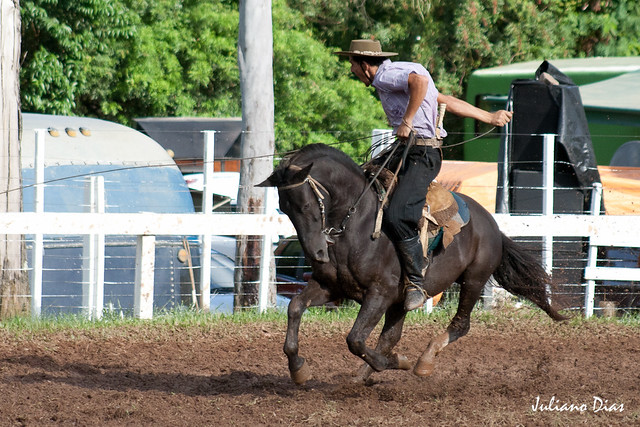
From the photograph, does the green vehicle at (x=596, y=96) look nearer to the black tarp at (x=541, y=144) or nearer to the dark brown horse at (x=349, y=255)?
the black tarp at (x=541, y=144)

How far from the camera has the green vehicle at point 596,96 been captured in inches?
591

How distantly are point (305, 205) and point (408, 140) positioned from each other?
1.08 m

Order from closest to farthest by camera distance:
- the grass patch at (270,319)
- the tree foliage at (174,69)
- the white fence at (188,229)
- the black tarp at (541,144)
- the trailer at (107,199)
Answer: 1. the grass patch at (270,319)
2. the white fence at (188,229)
3. the trailer at (107,199)
4. the black tarp at (541,144)
5. the tree foliage at (174,69)

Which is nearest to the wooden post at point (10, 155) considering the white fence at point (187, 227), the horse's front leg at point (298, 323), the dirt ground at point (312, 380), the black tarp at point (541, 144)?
the white fence at point (187, 227)

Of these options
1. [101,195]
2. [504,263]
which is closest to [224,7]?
[101,195]

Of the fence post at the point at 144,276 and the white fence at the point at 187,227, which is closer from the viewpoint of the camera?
the white fence at the point at 187,227

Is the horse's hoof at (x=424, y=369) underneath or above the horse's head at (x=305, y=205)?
underneath

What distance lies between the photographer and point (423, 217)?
6.60m

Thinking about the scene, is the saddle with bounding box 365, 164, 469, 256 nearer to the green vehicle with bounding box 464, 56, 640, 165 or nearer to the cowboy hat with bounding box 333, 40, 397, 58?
the cowboy hat with bounding box 333, 40, 397, 58

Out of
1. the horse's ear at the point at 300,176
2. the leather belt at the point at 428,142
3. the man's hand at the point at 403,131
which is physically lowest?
the horse's ear at the point at 300,176

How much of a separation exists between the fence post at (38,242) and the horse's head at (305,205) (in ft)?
13.8

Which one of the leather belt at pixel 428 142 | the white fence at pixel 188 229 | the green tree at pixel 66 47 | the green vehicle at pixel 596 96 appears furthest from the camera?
the green tree at pixel 66 47

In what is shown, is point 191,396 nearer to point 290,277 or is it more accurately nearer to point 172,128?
point 290,277

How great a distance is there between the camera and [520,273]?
7730mm
